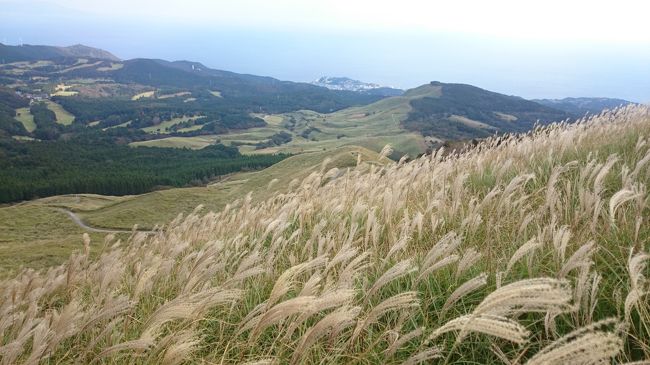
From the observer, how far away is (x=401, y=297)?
2.55 meters

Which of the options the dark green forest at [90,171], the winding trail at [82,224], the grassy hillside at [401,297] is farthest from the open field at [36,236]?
the grassy hillside at [401,297]

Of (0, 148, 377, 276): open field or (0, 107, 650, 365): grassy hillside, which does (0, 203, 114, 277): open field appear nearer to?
(0, 148, 377, 276): open field

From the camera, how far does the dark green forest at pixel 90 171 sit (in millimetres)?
124312

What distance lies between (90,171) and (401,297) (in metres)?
174

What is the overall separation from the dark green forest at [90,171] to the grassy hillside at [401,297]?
131606 mm

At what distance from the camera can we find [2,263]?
42250 millimetres

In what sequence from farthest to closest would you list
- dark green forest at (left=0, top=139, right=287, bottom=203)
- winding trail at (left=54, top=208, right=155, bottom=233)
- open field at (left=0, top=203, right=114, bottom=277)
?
dark green forest at (left=0, top=139, right=287, bottom=203) < winding trail at (left=54, top=208, right=155, bottom=233) < open field at (left=0, top=203, right=114, bottom=277)

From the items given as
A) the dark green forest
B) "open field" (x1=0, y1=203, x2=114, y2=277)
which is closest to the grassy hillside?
"open field" (x1=0, y1=203, x2=114, y2=277)

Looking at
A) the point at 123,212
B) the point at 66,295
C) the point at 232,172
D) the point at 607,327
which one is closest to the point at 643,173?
the point at 607,327

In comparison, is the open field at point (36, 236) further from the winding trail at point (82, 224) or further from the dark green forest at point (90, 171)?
the dark green forest at point (90, 171)

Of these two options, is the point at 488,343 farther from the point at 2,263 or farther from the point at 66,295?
the point at 2,263

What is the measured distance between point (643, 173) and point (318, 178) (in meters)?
4.60

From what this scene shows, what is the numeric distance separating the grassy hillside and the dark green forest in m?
132

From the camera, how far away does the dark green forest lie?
408ft
